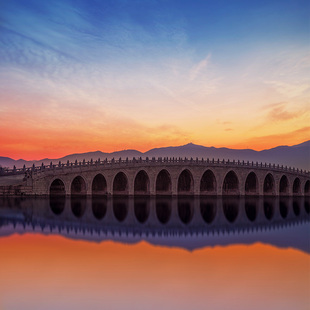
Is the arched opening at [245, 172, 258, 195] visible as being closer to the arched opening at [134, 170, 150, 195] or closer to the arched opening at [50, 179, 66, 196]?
the arched opening at [134, 170, 150, 195]

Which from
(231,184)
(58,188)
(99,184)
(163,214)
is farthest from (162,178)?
(163,214)

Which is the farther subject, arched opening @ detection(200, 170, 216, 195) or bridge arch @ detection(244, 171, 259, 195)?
bridge arch @ detection(244, 171, 259, 195)

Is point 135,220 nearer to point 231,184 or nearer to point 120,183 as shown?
point 120,183

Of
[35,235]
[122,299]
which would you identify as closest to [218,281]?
[122,299]

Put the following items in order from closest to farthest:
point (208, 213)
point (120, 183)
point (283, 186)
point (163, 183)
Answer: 1. point (208, 213)
2. point (120, 183)
3. point (163, 183)
4. point (283, 186)

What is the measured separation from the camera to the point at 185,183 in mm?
58625

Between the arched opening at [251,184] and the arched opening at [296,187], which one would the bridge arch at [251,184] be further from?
the arched opening at [296,187]

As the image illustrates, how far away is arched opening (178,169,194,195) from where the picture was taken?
56375 mm

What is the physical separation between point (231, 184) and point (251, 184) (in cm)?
492

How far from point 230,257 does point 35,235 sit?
1368 cm

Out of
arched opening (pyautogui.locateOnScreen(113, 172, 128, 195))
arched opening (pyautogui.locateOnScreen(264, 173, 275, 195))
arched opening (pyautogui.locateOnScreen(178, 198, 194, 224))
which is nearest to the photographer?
arched opening (pyautogui.locateOnScreen(178, 198, 194, 224))

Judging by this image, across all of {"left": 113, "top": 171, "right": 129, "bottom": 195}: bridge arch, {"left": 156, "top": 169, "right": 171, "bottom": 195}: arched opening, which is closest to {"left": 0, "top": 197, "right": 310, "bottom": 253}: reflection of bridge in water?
{"left": 113, "top": 171, "right": 129, "bottom": 195}: bridge arch

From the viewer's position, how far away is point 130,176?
50.8 m

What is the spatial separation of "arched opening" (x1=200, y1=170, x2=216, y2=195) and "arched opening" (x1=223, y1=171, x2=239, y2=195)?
2.92 m
